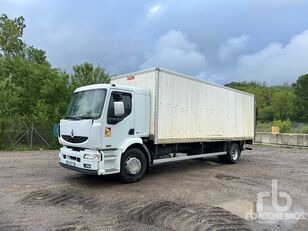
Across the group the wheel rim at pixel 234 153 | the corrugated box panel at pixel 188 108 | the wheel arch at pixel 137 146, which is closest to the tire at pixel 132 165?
the wheel arch at pixel 137 146

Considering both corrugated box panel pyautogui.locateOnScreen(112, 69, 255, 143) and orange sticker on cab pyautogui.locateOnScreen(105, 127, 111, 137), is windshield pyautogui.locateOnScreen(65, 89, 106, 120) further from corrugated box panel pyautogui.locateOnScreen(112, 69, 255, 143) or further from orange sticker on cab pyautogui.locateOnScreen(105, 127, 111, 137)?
corrugated box panel pyautogui.locateOnScreen(112, 69, 255, 143)

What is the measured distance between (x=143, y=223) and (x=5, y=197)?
355 cm

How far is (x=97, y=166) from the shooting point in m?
7.87

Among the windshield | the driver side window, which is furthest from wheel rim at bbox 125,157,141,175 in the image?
the windshield

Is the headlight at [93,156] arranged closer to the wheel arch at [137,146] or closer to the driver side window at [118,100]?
the wheel arch at [137,146]

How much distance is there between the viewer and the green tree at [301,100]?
2876 inches

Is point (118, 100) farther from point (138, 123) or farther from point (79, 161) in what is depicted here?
point (79, 161)

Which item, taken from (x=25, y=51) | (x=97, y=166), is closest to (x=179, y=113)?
(x=97, y=166)

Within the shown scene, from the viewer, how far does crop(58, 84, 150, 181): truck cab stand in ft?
26.1

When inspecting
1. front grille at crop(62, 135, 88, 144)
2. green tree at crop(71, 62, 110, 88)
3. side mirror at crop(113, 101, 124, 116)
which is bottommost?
front grille at crop(62, 135, 88, 144)

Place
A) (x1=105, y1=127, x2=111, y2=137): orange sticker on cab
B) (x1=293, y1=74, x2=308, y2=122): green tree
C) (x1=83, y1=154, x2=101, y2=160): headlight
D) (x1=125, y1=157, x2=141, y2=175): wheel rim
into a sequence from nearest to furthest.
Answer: (x1=83, y1=154, x2=101, y2=160): headlight, (x1=105, y1=127, x2=111, y2=137): orange sticker on cab, (x1=125, y1=157, x2=141, y2=175): wheel rim, (x1=293, y1=74, x2=308, y2=122): green tree

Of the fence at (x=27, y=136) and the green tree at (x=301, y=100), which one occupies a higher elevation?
the green tree at (x=301, y=100)

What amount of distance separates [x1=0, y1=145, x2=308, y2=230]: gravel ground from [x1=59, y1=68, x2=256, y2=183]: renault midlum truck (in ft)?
2.22

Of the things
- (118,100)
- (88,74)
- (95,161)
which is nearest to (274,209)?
(95,161)
